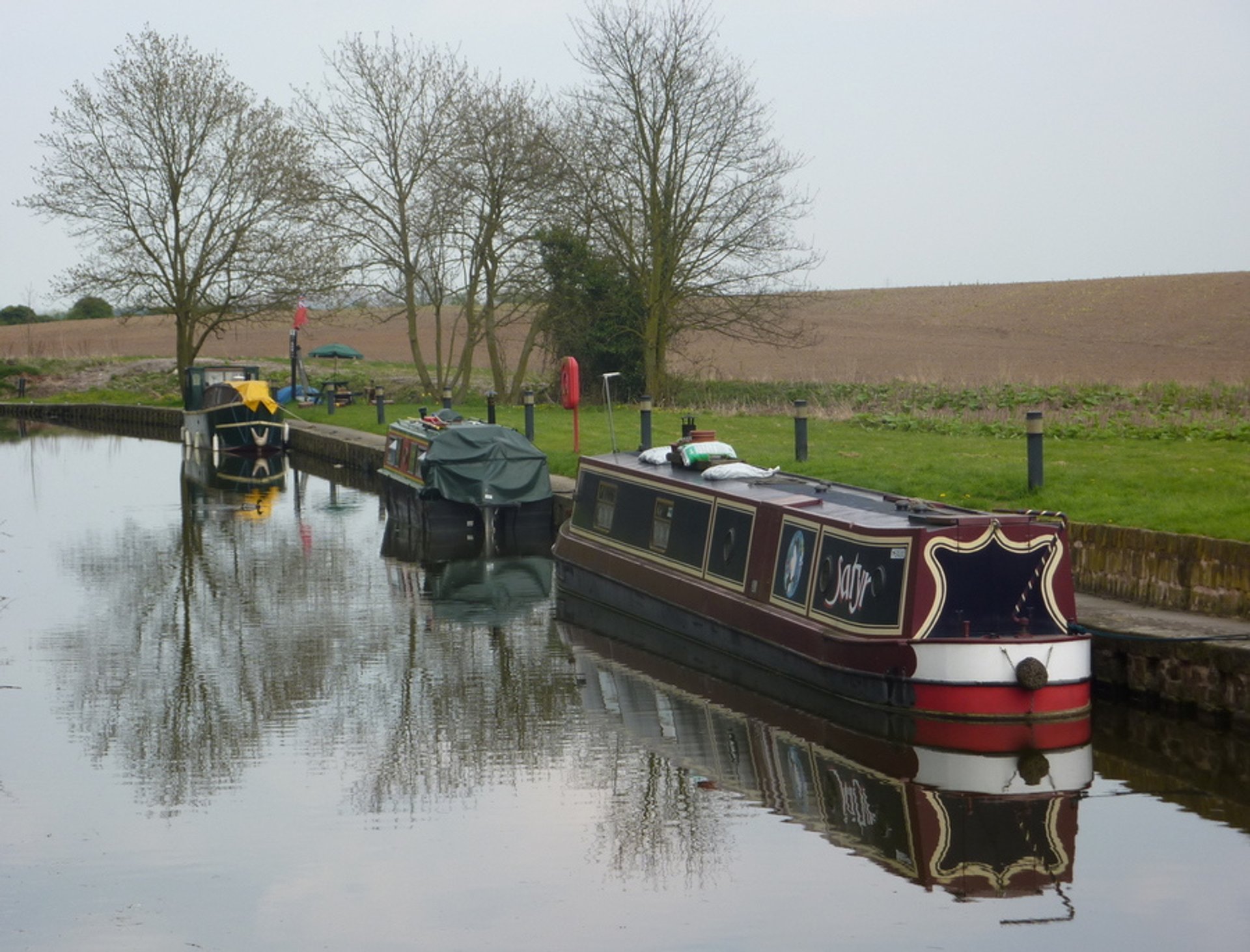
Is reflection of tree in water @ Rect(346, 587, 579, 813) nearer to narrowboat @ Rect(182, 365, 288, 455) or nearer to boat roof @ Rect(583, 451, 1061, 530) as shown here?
boat roof @ Rect(583, 451, 1061, 530)

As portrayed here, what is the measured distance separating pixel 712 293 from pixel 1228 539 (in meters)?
21.4

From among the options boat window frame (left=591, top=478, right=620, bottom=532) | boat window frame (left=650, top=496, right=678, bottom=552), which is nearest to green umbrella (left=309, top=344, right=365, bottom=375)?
boat window frame (left=591, top=478, right=620, bottom=532)

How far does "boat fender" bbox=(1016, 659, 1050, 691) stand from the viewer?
9828 millimetres

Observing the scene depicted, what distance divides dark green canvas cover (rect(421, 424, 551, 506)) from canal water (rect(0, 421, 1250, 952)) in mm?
5085

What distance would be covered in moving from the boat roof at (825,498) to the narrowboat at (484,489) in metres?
4.46

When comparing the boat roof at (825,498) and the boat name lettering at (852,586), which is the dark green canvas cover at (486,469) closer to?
the boat roof at (825,498)

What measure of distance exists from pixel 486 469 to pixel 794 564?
879 centimetres

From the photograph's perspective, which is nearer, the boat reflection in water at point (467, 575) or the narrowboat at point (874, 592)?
the narrowboat at point (874, 592)

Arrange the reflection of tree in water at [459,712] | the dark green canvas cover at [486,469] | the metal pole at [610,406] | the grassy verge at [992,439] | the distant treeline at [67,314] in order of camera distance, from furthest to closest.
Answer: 1. the distant treeline at [67,314]
2. the dark green canvas cover at [486,469]
3. the metal pole at [610,406]
4. the grassy verge at [992,439]
5. the reflection of tree in water at [459,712]

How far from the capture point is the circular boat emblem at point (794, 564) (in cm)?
1148

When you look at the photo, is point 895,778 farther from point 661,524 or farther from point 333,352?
point 333,352

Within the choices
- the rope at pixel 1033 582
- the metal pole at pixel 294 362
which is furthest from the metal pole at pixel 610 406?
the metal pole at pixel 294 362

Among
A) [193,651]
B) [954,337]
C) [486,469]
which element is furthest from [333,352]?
[193,651]

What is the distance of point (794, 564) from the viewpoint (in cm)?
1158
